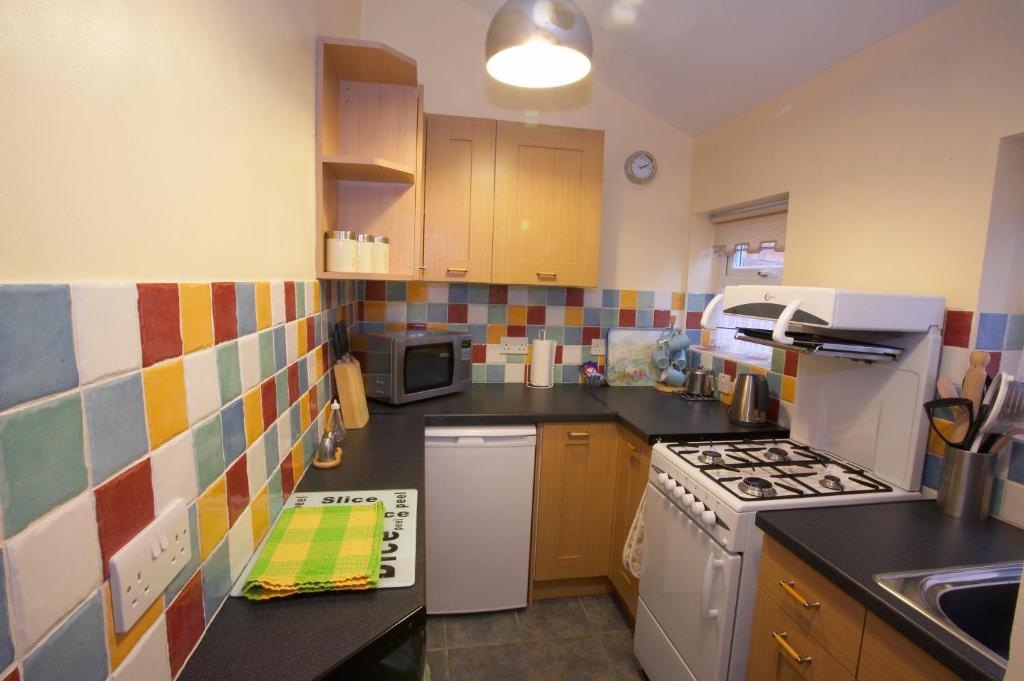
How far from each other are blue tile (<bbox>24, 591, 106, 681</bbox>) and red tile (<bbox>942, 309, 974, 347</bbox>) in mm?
1897

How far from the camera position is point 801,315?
4.28 feet

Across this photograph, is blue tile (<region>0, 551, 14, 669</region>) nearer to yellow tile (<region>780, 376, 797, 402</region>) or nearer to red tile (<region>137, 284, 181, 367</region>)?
red tile (<region>137, 284, 181, 367</region>)

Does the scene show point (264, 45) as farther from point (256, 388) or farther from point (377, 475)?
point (377, 475)

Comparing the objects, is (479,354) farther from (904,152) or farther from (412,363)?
(904,152)

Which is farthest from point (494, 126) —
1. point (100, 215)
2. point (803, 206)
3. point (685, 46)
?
point (100, 215)

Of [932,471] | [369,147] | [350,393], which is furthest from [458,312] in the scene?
[932,471]

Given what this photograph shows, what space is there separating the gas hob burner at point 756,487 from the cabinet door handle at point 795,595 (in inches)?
9.0

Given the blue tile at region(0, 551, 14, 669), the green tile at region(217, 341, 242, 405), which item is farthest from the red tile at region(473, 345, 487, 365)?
the blue tile at region(0, 551, 14, 669)

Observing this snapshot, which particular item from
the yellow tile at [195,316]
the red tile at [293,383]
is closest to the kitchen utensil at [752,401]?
the red tile at [293,383]

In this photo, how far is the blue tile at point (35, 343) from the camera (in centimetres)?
38

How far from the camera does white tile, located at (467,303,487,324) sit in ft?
8.21

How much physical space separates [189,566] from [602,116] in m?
2.58

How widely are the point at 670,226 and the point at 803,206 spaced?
2.75 feet

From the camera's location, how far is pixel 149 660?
59cm
